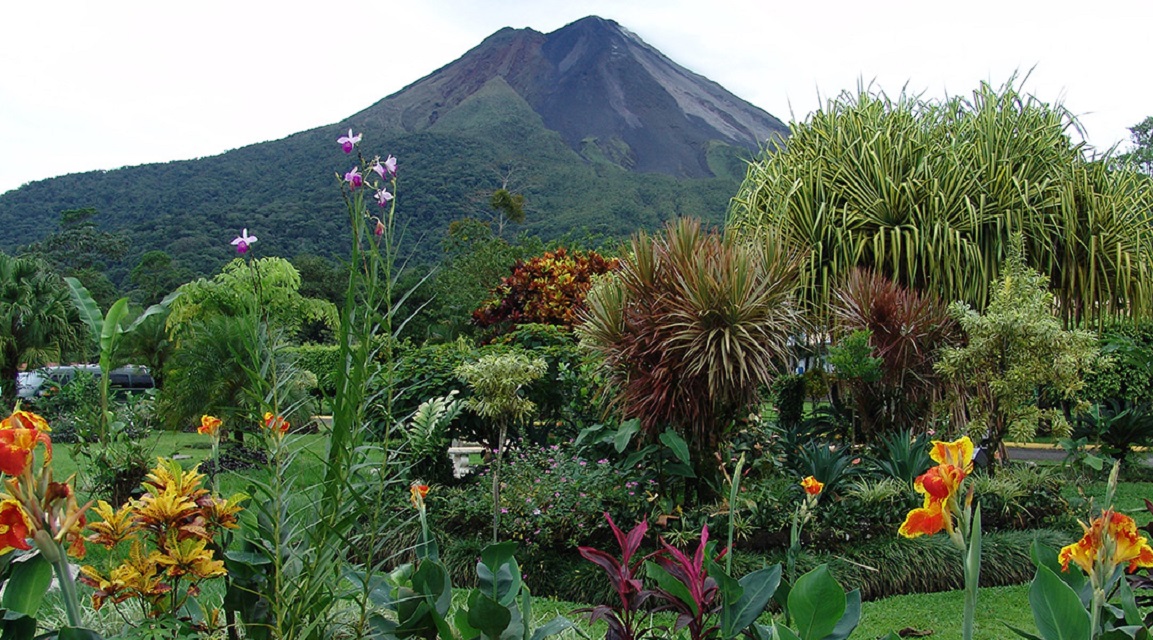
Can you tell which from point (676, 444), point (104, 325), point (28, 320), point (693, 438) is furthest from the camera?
point (28, 320)

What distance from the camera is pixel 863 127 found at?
25.7 ft

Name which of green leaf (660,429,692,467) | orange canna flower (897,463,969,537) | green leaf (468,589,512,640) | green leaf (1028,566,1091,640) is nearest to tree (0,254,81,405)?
green leaf (660,429,692,467)

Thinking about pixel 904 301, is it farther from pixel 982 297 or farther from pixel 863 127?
pixel 863 127

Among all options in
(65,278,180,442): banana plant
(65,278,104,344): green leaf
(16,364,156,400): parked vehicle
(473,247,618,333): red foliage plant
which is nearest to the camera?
(65,278,180,442): banana plant

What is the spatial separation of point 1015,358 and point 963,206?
223cm

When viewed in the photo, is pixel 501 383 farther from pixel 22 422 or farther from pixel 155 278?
pixel 155 278

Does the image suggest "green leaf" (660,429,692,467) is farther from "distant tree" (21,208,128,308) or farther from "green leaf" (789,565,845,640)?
"distant tree" (21,208,128,308)

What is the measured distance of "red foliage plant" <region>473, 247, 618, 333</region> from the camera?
32.8ft

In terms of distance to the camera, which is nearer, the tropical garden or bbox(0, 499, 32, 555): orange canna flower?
bbox(0, 499, 32, 555): orange canna flower

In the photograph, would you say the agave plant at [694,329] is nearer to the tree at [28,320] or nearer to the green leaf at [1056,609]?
the green leaf at [1056,609]

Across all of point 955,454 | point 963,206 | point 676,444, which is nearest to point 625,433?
point 676,444

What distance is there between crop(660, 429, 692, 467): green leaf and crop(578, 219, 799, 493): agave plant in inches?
9.2

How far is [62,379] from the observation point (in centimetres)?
1541

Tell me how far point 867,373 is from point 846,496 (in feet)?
4.24
